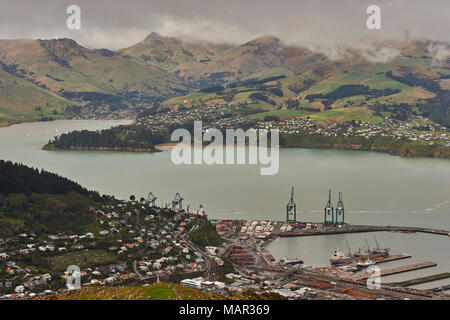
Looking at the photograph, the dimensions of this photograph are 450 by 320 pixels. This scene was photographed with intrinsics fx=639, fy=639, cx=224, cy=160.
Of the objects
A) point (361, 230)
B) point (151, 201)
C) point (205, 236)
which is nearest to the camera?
point (205, 236)

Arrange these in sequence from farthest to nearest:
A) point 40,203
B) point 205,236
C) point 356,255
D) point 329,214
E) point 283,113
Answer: point 283,113 < point 329,214 < point 40,203 < point 205,236 < point 356,255

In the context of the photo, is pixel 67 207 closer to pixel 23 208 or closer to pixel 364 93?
pixel 23 208

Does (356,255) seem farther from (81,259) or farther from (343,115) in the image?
(343,115)

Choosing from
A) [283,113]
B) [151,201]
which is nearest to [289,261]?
[151,201]

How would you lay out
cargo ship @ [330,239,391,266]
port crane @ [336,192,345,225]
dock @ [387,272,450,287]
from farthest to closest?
port crane @ [336,192,345,225], cargo ship @ [330,239,391,266], dock @ [387,272,450,287]

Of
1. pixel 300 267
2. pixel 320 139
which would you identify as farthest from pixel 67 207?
pixel 320 139

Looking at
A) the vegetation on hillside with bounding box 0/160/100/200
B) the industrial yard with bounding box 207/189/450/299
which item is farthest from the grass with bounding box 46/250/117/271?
the vegetation on hillside with bounding box 0/160/100/200

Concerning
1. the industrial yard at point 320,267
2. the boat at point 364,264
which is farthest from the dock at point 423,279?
the boat at point 364,264

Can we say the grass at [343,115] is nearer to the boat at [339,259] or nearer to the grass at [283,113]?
the grass at [283,113]

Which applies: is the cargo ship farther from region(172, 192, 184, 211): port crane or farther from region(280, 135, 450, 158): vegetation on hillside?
region(280, 135, 450, 158): vegetation on hillside
